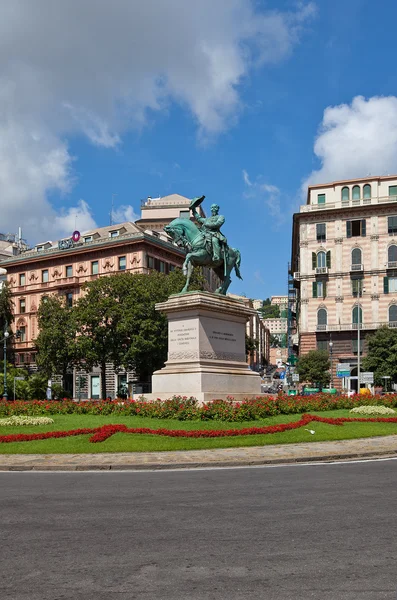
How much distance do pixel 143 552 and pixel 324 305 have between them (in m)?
78.1

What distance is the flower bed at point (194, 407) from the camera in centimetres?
2366

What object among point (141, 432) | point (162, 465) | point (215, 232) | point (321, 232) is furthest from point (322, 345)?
point (162, 465)

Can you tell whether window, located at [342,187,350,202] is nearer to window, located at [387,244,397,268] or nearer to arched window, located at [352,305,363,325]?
window, located at [387,244,397,268]

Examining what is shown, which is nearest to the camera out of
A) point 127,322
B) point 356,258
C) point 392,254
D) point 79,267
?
point 127,322

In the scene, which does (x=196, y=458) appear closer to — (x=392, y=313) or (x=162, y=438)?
(x=162, y=438)

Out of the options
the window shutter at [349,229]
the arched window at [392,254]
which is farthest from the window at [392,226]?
the window shutter at [349,229]

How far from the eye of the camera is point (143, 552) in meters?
7.20

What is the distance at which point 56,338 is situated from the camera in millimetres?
63594

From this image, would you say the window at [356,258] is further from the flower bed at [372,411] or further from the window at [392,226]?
the flower bed at [372,411]

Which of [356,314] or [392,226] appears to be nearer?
[356,314]

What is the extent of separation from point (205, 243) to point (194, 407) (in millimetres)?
9237

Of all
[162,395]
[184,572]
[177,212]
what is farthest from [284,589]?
[177,212]

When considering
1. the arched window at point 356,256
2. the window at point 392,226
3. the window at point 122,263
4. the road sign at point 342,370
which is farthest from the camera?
the window at point 122,263

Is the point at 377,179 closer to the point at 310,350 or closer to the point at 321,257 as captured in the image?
the point at 321,257
